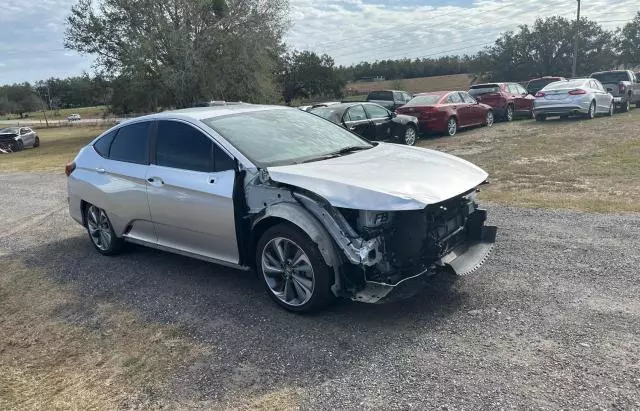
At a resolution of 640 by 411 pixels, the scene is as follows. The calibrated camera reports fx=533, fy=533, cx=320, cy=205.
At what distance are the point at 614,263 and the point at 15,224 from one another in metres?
8.81

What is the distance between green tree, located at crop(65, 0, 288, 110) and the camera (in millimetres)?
31688

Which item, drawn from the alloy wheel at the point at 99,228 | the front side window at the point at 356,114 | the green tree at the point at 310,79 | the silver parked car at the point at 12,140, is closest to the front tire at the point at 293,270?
the alloy wheel at the point at 99,228

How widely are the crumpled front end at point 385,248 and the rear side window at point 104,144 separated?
309 centimetres

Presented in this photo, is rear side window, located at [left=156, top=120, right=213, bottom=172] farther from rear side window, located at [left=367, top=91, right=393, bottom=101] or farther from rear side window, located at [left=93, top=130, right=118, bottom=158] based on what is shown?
rear side window, located at [left=367, top=91, right=393, bottom=101]

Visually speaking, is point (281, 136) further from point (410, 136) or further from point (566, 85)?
point (566, 85)

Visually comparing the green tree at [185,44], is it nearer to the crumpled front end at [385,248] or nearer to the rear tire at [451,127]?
the rear tire at [451,127]

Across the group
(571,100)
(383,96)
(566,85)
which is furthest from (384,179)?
(383,96)

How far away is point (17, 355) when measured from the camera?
4098mm

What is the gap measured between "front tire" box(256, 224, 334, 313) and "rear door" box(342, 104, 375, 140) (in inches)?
369

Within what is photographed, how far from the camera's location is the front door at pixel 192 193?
15.3ft

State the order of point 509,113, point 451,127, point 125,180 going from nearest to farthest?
1. point 125,180
2. point 451,127
3. point 509,113

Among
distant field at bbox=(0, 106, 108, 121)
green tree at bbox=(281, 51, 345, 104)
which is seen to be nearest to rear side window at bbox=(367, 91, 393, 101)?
green tree at bbox=(281, 51, 345, 104)

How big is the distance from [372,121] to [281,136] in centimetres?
928

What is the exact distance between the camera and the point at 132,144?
5797 mm
